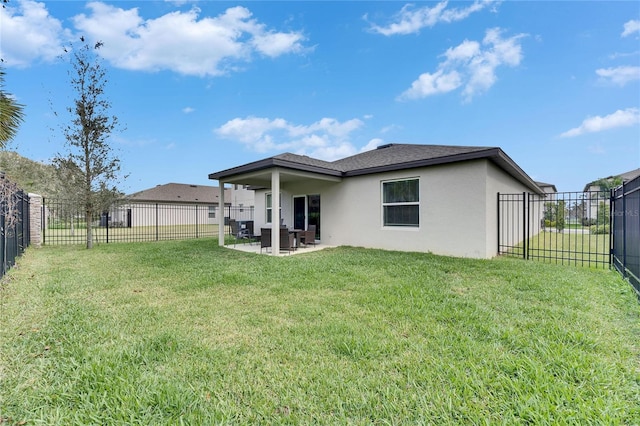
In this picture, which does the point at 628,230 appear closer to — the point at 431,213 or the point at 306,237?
the point at 431,213

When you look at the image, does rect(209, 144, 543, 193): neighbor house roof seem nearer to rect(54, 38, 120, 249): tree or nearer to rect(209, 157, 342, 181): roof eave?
rect(209, 157, 342, 181): roof eave

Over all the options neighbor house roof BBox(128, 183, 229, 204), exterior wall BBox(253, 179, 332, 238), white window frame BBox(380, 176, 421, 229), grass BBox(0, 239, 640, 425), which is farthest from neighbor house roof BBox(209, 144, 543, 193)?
neighbor house roof BBox(128, 183, 229, 204)

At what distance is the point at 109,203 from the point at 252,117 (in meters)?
8.54

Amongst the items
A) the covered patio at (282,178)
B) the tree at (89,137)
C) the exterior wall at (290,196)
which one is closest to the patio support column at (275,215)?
the covered patio at (282,178)

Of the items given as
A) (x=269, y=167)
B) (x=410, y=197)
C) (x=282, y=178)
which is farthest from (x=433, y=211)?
(x=282, y=178)

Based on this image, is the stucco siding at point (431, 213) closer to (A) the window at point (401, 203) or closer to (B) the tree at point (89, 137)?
(A) the window at point (401, 203)

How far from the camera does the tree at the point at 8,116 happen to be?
17.8ft

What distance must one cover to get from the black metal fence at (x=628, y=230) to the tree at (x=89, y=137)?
50.2ft

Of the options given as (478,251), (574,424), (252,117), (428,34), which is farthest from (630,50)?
(252,117)

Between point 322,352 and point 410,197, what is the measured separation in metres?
7.54

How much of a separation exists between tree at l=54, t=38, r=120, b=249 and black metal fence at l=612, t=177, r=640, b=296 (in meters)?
15.3

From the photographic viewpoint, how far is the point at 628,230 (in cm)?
538

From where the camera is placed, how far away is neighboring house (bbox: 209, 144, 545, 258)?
8.09 m

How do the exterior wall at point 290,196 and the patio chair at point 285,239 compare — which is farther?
the exterior wall at point 290,196
